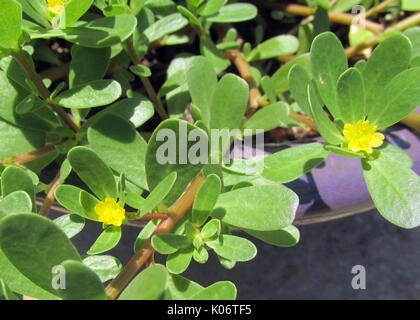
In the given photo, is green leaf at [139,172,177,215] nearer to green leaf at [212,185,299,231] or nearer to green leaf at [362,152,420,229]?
green leaf at [212,185,299,231]

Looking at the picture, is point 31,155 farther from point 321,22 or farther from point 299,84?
point 321,22

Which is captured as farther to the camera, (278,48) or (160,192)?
(278,48)

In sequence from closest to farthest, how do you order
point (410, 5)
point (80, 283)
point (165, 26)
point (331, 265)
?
point (80, 283) → point (165, 26) → point (410, 5) → point (331, 265)

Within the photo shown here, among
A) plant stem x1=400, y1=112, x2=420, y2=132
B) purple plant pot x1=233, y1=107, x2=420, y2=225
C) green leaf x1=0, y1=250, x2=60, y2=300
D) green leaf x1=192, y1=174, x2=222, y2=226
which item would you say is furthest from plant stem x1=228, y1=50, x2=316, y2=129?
green leaf x1=0, y1=250, x2=60, y2=300

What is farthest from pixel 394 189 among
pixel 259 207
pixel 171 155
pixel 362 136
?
pixel 171 155

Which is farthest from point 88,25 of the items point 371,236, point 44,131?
point 371,236

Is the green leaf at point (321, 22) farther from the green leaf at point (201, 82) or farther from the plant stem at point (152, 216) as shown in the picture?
the plant stem at point (152, 216)
